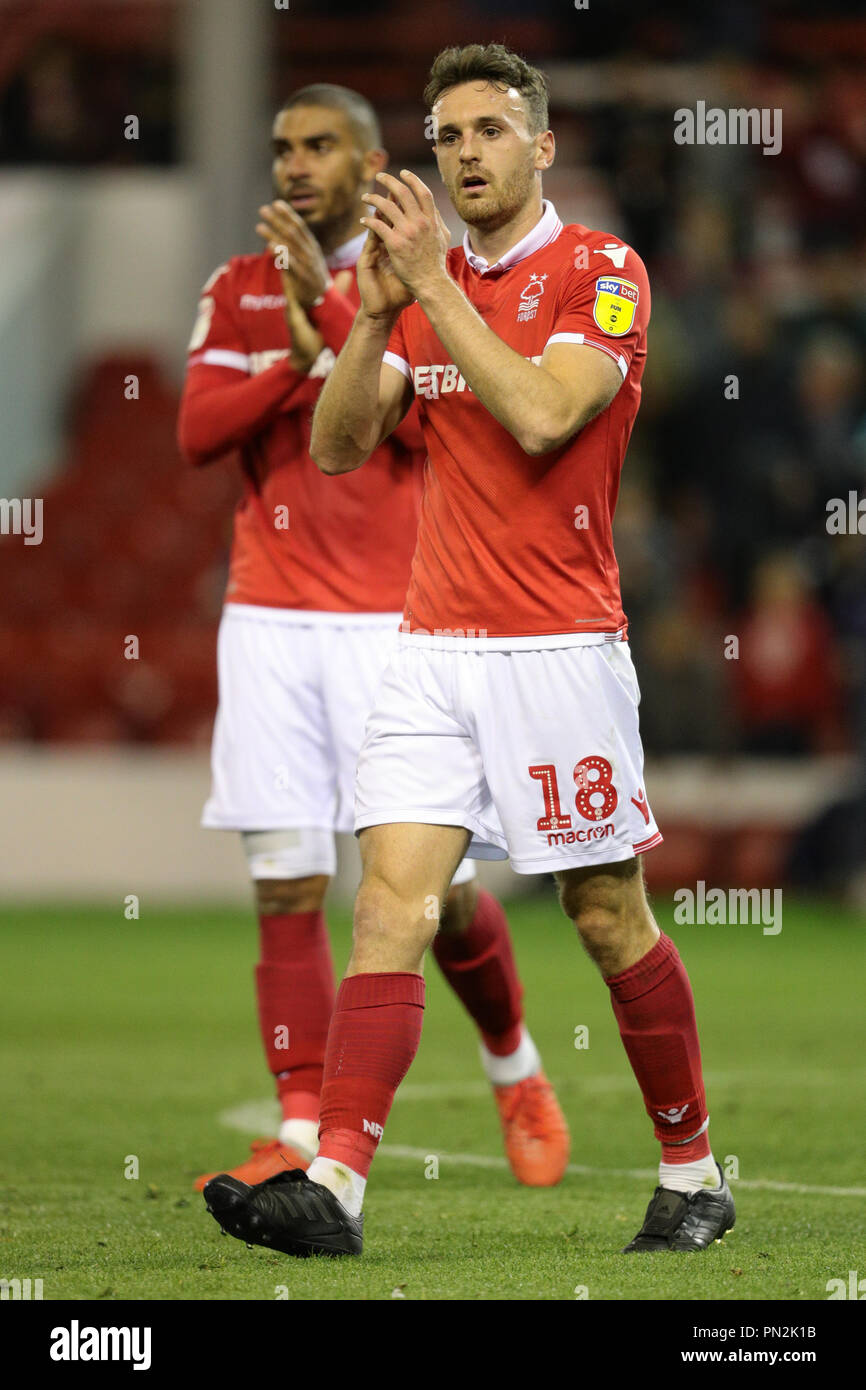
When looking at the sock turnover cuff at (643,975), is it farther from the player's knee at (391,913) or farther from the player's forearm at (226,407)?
the player's forearm at (226,407)

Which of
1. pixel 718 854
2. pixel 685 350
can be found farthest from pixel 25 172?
pixel 718 854

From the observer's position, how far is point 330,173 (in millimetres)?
5477

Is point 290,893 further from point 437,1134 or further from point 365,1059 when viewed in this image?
point 365,1059

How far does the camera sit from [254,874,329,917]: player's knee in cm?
543

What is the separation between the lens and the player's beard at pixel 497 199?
14.1 ft

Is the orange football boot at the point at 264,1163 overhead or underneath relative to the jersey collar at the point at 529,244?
underneath

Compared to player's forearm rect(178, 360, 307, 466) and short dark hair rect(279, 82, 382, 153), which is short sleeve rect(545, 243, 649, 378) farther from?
short dark hair rect(279, 82, 382, 153)

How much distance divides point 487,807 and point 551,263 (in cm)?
114

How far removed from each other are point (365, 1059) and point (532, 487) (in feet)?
3.92

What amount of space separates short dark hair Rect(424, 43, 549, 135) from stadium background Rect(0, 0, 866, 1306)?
2336 mm

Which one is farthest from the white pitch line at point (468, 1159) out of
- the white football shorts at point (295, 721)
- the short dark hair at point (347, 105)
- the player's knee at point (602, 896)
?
the short dark hair at point (347, 105)

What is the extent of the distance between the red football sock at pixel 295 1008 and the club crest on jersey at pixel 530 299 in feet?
6.00

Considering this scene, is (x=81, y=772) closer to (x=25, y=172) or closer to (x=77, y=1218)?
(x=25, y=172)

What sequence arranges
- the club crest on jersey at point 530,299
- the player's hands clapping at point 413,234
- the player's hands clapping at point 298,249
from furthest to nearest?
the player's hands clapping at point 298,249 → the club crest on jersey at point 530,299 → the player's hands clapping at point 413,234
